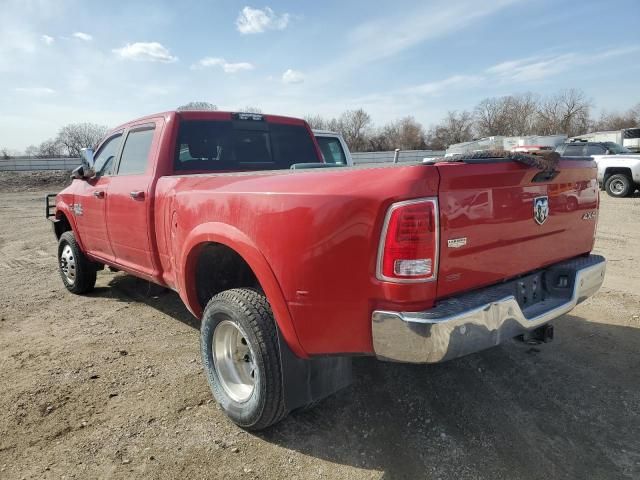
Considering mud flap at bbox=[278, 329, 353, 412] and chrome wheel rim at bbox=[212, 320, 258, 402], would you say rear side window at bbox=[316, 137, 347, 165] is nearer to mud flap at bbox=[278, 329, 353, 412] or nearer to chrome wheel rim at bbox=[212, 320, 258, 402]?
chrome wheel rim at bbox=[212, 320, 258, 402]

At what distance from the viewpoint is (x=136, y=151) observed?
14.2 feet

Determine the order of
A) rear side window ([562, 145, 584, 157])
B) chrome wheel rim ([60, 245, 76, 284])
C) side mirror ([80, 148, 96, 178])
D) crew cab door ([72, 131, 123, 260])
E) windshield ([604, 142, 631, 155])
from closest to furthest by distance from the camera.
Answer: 1. crew cab door ([72, 131, 123, 260])
2. side mirror ([80, 148, 96, 178])
3. chrome wheel rim ([60, 245, 76, 284])
4. windshield ([604, 142, 631, 155])
5. rear side window ([562, 145, 584, 157])

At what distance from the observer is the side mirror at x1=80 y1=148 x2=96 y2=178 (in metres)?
4.95

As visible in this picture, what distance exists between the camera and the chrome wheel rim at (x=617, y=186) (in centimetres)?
1535

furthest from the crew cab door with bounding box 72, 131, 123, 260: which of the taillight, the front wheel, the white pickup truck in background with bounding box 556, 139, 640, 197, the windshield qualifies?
the windshield

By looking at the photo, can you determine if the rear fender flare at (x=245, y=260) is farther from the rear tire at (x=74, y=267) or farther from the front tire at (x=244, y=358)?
the rear tire at (x=74, y=267)

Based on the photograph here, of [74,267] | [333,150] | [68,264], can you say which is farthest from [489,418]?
[333,150]

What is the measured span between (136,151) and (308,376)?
2.83m

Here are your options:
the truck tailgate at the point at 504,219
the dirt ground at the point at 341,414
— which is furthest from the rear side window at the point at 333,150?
the truck tailgate at the point at 504,219

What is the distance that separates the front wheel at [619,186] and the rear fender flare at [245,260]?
52.7 ft

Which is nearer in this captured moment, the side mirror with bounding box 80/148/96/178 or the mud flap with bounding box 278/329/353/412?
the mud flap with bounding box 278/329/353/412

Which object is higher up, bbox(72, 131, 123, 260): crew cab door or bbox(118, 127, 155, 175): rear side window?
bbox(118, 127, 155, 175): rear side window

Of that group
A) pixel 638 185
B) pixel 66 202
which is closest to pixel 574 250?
pixel 66 202

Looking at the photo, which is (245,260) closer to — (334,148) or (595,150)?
(334,148)
